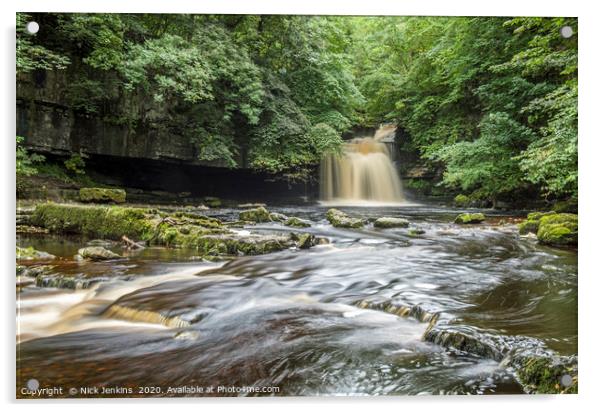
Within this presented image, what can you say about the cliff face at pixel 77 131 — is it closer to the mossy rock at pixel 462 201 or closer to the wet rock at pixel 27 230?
the wet rock at pixel 27 230

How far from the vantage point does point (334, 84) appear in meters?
3.69

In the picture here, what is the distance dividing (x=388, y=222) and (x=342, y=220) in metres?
0.44

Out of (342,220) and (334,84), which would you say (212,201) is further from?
(334,84)

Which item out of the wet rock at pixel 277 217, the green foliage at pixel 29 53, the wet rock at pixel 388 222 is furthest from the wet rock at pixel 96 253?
the wet rock at pixel 388 222

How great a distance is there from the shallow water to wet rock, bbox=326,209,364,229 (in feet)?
0.27

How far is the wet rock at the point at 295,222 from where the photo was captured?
382 centimetres

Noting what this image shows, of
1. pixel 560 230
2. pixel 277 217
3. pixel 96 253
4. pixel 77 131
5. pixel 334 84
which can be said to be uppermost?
pixel 334 84

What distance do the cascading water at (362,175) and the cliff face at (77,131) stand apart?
86 cm

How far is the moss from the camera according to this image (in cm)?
239

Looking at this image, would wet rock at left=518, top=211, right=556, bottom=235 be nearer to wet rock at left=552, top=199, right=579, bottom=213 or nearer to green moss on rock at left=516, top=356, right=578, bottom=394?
wet rock at left=552, top=199, right=579, bottom=213

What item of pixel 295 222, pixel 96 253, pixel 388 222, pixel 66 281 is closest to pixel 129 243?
pixel 96 253

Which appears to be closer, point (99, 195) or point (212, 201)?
point (99, 195)

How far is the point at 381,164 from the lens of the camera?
3.97m
